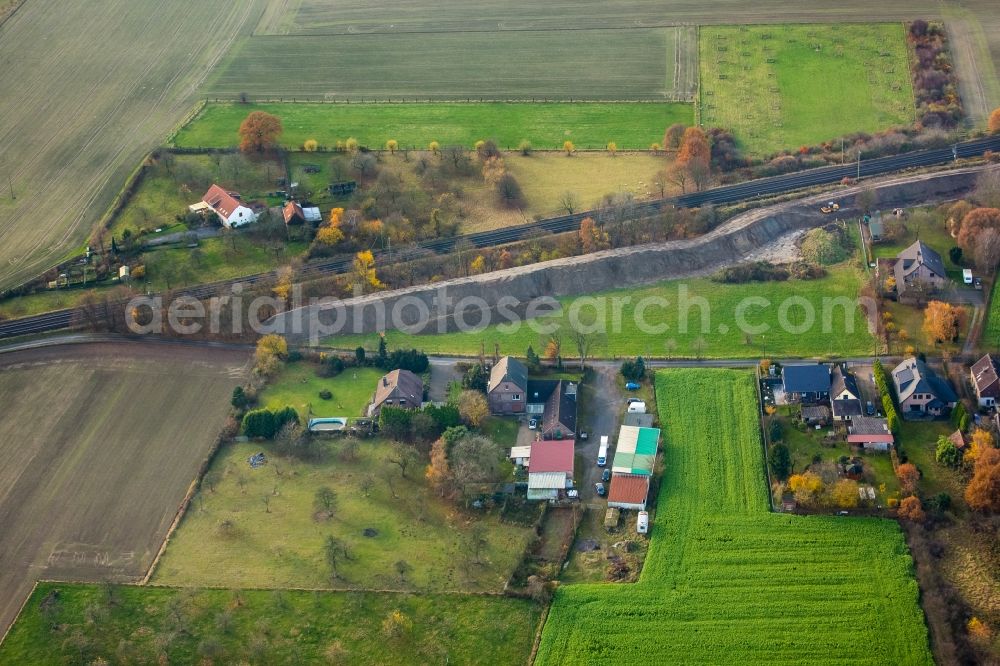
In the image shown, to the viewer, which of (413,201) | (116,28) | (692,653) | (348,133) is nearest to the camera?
(692,653)

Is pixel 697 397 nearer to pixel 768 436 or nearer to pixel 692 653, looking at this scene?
pixel 768 436

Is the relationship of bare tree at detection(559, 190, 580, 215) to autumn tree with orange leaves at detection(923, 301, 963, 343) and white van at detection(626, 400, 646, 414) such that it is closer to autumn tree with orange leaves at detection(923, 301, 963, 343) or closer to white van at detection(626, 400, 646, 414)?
white van at detection(626, 400, 646, 414)

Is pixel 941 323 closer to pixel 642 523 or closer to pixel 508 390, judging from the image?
pixel 642 523

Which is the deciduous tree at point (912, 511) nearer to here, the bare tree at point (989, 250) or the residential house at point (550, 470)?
the residential house at point (550, 470)

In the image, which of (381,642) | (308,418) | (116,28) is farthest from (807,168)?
(116,28)

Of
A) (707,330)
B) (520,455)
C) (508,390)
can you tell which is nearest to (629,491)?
(520,455)

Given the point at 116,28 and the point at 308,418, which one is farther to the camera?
the point at 116,28
